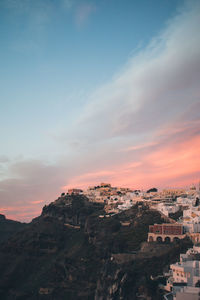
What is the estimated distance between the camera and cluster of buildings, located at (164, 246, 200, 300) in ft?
149

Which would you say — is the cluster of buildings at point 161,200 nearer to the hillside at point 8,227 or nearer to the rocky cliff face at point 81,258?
the rocky cliff face at point 81,258

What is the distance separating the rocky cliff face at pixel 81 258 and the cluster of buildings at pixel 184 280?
421 cm

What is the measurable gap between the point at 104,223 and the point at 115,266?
1209 inches

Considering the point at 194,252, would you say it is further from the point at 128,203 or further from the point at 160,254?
the point at 128,203

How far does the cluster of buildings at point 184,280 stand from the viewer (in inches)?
1786

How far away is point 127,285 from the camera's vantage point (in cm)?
6538

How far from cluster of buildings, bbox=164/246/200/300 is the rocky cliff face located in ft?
13.8

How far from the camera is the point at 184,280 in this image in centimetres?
5269

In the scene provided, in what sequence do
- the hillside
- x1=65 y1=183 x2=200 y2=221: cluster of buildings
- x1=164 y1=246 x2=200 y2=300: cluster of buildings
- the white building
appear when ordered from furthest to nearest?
the hillside → the white building → x1=65 y1=183 x2=200 y2=221: cluster of buildings → x1=164 y1=246 x2=200 y2=300: cluster of buildings

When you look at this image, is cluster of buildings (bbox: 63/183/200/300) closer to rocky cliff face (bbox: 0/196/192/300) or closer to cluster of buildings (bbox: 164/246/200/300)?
cluster of buildings (bbox: 164/246/200/300)

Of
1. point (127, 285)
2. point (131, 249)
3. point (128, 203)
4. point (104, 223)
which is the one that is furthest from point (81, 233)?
point (127, 285)

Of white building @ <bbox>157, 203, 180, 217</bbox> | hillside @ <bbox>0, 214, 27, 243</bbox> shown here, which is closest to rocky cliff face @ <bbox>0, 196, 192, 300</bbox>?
white building @ <bbox>157, 203, 180, 217</bbox>

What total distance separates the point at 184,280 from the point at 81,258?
4568 centimetres

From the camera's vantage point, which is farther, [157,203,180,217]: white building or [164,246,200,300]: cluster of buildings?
[157,203,180,217]: white building
